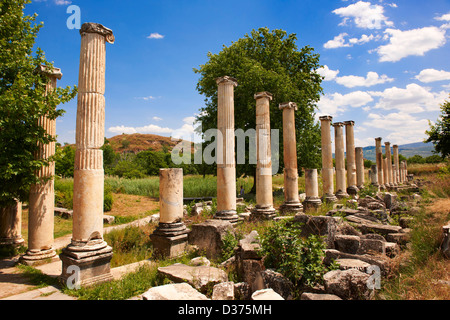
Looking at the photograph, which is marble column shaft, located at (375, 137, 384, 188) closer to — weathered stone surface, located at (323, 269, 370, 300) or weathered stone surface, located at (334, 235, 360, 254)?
weathered stone surface, located at (334, 235, 360, 254)

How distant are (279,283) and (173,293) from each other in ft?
6.45

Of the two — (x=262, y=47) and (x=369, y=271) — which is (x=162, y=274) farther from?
(x=262, y=47)

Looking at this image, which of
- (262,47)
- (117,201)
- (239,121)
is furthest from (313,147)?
(117,201)

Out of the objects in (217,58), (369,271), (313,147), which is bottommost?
(369,271)

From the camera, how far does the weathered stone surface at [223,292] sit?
15.9 ft

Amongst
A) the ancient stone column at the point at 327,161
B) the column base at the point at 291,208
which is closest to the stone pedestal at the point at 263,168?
the column base at the point at 291,208

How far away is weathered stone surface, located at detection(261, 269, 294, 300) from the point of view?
5.09 meters

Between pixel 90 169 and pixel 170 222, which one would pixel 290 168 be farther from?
pixel 90 169

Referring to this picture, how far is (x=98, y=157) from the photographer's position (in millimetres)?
6613

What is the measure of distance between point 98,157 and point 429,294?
23.5ft

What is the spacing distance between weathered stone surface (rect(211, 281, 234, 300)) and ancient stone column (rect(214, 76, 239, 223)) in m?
4.86

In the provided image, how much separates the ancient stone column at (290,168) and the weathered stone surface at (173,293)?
873 cm

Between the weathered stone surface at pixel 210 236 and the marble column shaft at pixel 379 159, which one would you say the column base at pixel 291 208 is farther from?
the marble column shaft at pixel 379 159
